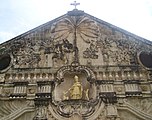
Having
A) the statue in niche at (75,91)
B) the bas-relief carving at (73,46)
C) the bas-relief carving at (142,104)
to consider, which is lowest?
the bas-relief carving at (142,104)

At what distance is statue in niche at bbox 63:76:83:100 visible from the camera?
11.4 metres

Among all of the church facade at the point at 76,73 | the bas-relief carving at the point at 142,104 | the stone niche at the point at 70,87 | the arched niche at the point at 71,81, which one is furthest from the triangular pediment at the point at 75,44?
the bas-relief carving at the point at 142,104

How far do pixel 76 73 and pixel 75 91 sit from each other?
0.97 m

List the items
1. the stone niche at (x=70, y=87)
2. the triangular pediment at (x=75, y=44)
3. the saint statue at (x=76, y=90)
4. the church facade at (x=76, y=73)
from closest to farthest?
the church facade at (x=76, y=73) → the saint statue at (x=76, y=90) → the stone niche at (x=70, y=87) → the triangular pediment at (x=75, y=44)

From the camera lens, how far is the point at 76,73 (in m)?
12.2

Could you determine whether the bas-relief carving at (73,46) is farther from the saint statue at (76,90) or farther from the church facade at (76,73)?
the saint statue at (76,90)

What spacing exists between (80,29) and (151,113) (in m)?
5.32

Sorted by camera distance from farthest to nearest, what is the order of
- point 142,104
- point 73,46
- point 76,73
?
point 73,46
point 76,73
point 142,104

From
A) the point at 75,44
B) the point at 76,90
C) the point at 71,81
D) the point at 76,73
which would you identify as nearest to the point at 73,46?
the point at 75,44

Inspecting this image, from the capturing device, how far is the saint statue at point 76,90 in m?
11.4

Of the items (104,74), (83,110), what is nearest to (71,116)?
(83,110)

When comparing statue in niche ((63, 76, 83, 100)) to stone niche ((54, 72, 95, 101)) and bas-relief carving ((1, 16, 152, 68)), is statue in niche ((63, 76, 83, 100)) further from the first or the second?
bas-relief carving ((1, 16, 152, 68))

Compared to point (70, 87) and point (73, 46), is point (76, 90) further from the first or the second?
point (73, 46)

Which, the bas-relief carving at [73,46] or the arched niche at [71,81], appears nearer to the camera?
the arched niche at [71,81]
